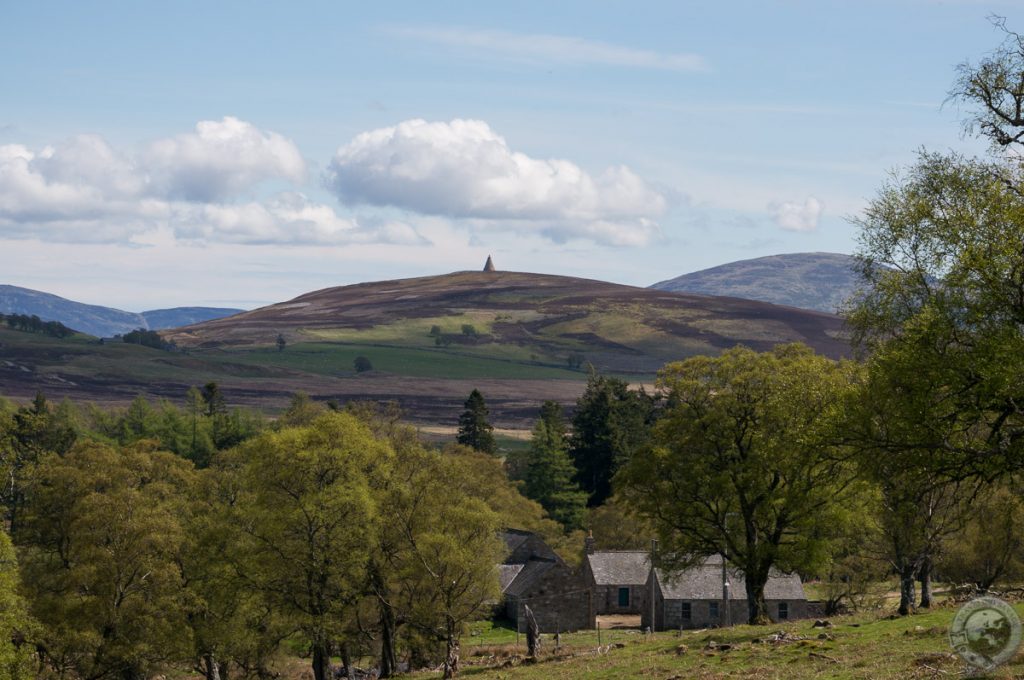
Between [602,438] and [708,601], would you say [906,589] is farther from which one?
[602,438]

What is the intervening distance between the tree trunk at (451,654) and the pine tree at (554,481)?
65227mm

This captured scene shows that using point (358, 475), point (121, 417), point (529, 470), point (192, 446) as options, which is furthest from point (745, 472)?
point (121, 417)

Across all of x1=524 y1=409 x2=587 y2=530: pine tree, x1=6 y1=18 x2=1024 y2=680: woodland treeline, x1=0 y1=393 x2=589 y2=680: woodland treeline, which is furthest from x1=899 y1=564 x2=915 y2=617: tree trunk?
x1=524 y1=409 x2=587 y2=530: pine tree

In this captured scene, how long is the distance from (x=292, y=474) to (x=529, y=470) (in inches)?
3058

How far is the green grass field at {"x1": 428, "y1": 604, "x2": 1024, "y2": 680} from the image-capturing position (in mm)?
27141

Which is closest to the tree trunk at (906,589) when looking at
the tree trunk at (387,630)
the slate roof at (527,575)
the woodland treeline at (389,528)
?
the woodland treeline at (389,528)

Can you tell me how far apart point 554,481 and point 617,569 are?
109 ft

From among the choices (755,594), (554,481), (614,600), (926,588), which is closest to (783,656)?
(755,594)

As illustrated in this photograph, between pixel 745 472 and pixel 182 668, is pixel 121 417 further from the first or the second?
pixel 745 472

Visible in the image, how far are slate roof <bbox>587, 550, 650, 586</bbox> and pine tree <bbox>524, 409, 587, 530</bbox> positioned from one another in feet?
83.2

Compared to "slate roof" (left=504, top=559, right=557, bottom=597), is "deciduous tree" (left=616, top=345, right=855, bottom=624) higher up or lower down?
higher up

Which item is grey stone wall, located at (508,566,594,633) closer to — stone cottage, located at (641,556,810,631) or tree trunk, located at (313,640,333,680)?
stone cottage, located at (641,556,810,631)

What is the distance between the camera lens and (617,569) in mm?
86875

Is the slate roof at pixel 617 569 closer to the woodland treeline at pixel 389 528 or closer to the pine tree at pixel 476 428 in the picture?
the woodland treeline at pixel 389 528
